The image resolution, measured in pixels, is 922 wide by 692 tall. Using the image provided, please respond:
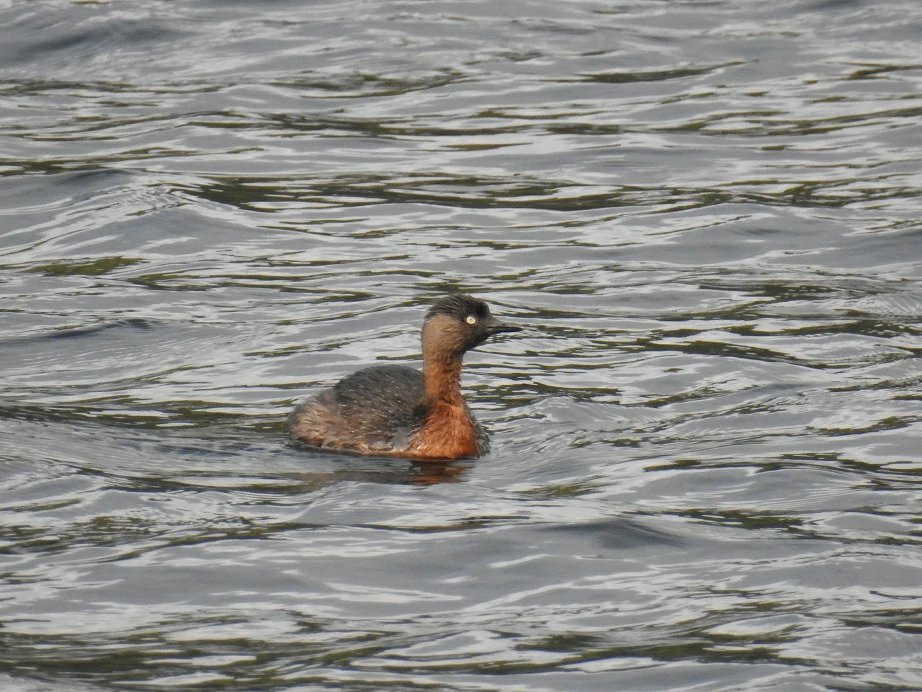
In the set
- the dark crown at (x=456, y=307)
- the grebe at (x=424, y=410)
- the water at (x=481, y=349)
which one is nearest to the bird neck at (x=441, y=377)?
the grebe at (x=424, y=410)

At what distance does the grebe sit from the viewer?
1033 centimetres

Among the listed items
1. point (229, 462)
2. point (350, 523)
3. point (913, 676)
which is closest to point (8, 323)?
Result: point (229, 462)

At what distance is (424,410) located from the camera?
34.4ft

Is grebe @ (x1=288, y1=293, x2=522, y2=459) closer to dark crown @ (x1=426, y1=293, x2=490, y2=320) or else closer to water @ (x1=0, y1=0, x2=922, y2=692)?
dark crown @ (x1=426, y1=293, x2=490, y2=320)

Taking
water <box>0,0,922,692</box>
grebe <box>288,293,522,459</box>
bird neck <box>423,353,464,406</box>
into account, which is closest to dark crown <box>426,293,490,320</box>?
grebe <box>288,293,522,459</box>

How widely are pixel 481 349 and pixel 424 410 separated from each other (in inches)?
94.2

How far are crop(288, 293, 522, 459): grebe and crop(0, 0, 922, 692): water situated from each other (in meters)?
0.24

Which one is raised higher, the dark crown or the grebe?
the dark crown

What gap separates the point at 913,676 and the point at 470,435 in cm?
387

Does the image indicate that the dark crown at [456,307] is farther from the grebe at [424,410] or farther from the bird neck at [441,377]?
the bird neck at [441,377]

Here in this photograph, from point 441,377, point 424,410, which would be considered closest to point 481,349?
point 441,377

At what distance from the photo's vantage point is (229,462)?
32.6 feet

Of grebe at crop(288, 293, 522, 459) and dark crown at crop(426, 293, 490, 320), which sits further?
dark crown at crop(426, 293, 490, 320)

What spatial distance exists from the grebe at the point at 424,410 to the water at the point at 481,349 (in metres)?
0.24
